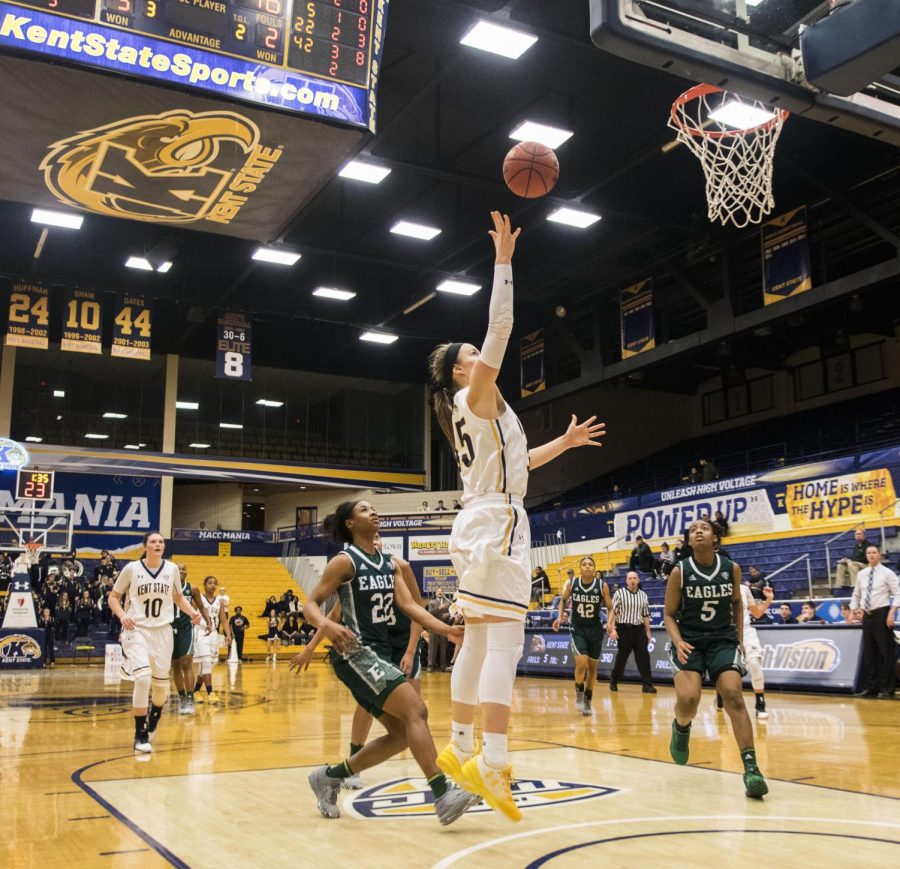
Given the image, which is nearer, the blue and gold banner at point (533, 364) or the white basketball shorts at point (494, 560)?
the white basketball shorts at point (494, 560)

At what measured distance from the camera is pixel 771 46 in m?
5.68

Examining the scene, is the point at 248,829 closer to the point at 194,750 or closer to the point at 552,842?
the point at 552,842

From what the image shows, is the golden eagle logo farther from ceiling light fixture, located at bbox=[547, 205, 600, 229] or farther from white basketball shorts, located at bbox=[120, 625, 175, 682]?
ceiling light fixture, located at bbox=[547, 205, 600, 229]

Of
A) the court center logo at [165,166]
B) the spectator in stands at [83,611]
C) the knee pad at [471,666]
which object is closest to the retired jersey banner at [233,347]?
the spectator in stands at [83,611]

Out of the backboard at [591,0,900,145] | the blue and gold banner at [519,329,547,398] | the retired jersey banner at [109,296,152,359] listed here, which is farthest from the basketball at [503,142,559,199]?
the blue and gold banner at [519,329,547,398]

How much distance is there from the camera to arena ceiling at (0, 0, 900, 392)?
559 inches

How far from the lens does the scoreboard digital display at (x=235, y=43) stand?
26.2 feet

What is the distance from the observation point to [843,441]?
2159cm

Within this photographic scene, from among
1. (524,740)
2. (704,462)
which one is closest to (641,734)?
(524,740)

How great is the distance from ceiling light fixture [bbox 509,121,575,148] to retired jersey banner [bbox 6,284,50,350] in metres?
11.3

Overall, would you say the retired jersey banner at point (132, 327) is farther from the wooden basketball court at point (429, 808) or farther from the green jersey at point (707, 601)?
the green jersey at point (707, 601)

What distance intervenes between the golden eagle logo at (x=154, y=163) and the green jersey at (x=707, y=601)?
21.1ft

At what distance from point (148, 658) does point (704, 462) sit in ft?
55.9

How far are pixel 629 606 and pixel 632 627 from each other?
0.50 metres
